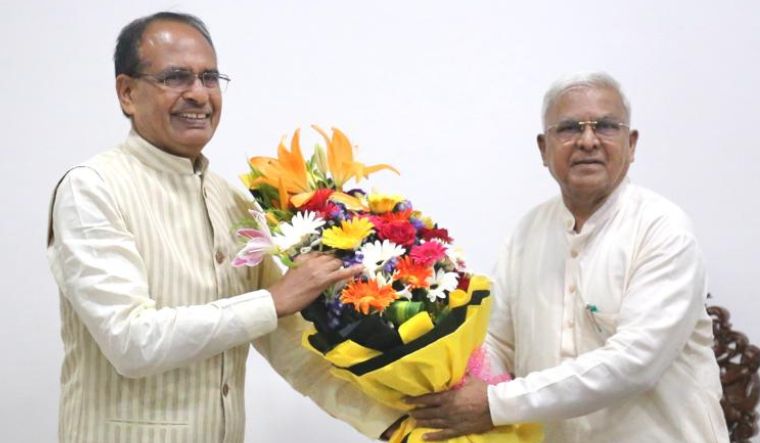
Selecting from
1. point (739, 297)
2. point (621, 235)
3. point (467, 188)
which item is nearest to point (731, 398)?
point (739, 297)

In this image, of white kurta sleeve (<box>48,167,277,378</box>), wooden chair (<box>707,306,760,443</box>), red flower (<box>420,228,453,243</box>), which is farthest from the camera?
wooden chair (<box>707,306,760,443</box>)

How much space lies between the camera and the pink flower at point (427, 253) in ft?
5.76

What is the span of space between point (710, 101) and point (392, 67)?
1.14 metres

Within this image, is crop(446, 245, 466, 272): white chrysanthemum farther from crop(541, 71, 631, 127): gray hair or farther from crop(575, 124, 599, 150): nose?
crop(541, 71, 631, 127): gray hair

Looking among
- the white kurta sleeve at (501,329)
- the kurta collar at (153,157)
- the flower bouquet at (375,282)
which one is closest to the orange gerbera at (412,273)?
the flower bouquet at (375,282)

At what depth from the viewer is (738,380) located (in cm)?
271

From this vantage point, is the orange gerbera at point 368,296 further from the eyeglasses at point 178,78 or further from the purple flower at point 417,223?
→ the eyeglasses at point 178,78

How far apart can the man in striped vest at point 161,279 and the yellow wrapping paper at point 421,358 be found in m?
0.14

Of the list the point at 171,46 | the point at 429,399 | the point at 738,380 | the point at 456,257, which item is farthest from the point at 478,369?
the point at 738,380

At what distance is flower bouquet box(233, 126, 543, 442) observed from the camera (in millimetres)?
1705

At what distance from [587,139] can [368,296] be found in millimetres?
→ 774

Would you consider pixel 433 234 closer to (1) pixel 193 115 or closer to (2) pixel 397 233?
(2) pixel 397 233

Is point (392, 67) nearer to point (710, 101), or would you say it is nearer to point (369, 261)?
point (710, 101)

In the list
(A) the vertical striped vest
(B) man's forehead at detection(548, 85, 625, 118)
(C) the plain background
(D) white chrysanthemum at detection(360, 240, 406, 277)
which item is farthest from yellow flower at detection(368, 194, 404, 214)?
(C) the plain background
